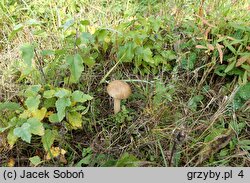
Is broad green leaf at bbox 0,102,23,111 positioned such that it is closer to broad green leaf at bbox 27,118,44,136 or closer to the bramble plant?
the bramble plant

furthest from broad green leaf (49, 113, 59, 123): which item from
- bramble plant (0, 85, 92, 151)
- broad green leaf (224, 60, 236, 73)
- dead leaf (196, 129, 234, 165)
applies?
broad green leaf (224, 60, 236, 73)

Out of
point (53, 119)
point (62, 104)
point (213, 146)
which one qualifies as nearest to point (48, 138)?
point (53, 119)

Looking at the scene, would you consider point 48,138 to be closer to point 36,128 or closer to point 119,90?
point 36,128

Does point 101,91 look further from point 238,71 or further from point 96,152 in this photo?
point 238,71

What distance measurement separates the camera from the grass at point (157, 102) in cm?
215

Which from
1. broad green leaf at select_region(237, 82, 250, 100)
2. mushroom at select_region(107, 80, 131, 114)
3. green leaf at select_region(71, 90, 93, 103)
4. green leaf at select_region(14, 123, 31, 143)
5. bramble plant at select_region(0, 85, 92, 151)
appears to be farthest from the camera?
broad green leaf at select_region(237, 82, 250, 100)

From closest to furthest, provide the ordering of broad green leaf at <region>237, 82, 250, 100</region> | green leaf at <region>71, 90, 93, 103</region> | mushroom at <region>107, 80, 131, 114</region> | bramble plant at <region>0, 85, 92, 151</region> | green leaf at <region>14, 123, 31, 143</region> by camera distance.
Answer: green leaf at <region>14, 123, 31, 143</region> < bramble plant at <region>0, 85, 92, 151</region> < green leaf at <region>71, 90, 93, 103</region> < mushroom at <region>107, 80, 131, 114</region> < broad green leaf at <region>237, 82, 250, 100</region>

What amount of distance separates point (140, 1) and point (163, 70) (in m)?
1.05

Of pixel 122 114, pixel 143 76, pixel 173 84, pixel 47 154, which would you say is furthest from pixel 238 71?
pixel 47 154

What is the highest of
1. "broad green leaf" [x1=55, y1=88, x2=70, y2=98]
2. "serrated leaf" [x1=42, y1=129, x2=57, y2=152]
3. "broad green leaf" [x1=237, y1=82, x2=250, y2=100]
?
"broad green leaf" [x1=55, y1=88, x2=70, y2=98]

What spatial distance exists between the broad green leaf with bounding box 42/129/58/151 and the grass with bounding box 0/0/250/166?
7 centimetres

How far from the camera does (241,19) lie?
2678 mm

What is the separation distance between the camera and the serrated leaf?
6.91 ft

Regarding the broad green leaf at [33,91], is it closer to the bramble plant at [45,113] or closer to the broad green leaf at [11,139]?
the bramble plant at [45,113]
